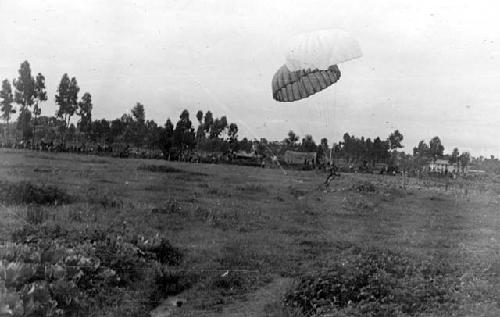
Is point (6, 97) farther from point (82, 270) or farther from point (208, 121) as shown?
point (82, 270)

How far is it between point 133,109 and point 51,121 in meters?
34.5

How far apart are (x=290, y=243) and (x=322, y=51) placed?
6.23 m

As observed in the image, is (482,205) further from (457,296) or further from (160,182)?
(457,296)

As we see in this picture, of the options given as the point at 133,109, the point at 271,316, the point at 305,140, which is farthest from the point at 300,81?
the point at 305,140

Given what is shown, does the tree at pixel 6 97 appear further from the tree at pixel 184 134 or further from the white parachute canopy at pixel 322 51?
the white parachute canopy at pixel 322 51

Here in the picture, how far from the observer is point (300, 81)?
15648 millimetres

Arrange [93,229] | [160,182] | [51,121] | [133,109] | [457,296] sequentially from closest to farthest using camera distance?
[457,296], [93,229], [160,182], [133,109], [51,121]

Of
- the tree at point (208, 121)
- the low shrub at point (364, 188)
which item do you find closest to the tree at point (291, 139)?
the tree at point (208, 121)

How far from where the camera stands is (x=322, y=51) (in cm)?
1230

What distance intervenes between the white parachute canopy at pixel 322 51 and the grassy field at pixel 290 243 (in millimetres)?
4916

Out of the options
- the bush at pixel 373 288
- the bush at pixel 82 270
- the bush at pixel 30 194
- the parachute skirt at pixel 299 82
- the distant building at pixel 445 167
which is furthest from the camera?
the distant building at pixel 445 167

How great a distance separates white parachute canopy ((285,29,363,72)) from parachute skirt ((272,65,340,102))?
7.18 ft

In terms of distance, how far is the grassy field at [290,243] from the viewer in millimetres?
8992

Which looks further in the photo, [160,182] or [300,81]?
[160,182]
